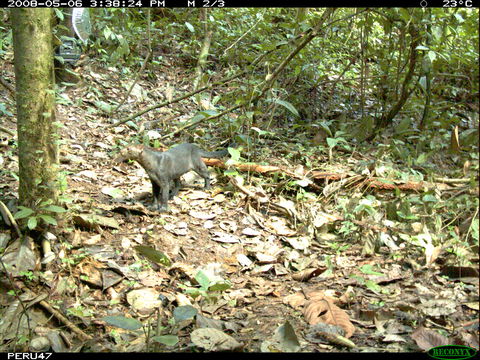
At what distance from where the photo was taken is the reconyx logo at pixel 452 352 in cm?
232

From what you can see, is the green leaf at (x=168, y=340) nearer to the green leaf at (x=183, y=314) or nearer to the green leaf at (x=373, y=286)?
the green leaf at (x=183, y=314)

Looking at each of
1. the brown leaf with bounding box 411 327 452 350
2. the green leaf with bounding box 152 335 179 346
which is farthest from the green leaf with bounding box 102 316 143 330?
the brown leaf with bounding box 411 327 452 350

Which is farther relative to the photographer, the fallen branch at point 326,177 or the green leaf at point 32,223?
the fallen branch at point 326,177

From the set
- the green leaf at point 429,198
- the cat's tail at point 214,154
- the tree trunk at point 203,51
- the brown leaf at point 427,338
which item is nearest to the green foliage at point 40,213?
the cat's tail at point 214,154

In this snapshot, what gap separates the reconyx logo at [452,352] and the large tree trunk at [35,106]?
122 inches

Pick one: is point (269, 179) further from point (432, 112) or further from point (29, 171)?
point (29, 171)

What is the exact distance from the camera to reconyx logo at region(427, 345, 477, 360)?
232cm

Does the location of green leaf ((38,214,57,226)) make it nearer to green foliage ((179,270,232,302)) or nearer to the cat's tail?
green foliage ((179,270,232,302))

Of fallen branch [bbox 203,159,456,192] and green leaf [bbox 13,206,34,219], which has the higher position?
green leaf [bbox 13,206,34,219]

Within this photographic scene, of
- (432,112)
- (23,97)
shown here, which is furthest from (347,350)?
(432,112)

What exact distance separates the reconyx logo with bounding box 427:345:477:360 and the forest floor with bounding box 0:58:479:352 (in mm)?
115

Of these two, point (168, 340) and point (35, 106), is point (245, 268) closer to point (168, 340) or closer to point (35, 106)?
point (168, 340)

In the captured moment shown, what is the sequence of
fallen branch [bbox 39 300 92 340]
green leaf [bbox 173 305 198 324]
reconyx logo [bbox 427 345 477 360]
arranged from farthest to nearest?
fallen branch [bbox 39 300 92 340]
green leaf [bbox 173 305 198 324]
reconyx logo [bbox 427 345 477 360]

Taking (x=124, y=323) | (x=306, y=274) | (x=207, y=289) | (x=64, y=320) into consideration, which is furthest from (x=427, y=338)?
(x=64, y=320)
